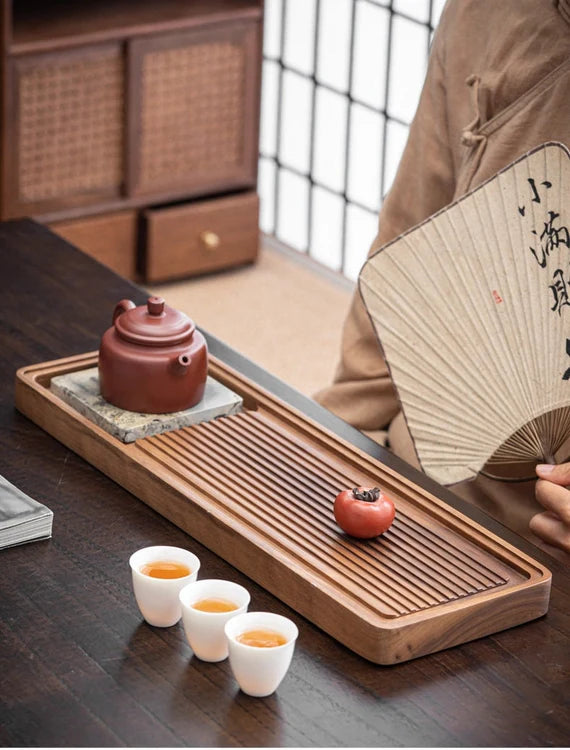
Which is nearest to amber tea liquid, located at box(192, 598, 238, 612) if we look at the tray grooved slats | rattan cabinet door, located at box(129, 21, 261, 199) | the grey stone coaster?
the tray grooved slats

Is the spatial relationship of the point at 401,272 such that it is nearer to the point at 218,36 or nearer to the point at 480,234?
the point at 480,234

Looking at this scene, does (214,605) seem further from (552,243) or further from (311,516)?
(552,243)

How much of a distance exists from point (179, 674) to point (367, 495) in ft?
1.09

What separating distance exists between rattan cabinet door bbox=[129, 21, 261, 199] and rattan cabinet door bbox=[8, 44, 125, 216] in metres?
0.06

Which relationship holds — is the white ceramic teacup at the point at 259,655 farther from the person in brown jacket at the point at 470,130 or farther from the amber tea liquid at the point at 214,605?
the person in brown jacket at the point at 470,130

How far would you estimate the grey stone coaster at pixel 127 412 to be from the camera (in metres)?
1.84

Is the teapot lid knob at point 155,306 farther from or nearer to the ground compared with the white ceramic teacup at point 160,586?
farther from the ground

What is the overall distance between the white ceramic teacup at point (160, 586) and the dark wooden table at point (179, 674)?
2cm

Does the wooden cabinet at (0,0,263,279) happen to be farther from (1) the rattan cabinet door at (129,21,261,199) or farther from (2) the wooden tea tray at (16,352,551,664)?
(2) the wooden tea tray at (16,352,551,664)

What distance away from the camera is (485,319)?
1.96 metres

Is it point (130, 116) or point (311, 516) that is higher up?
point (311, 516)

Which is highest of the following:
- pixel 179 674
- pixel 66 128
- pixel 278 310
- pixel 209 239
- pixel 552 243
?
pixel 552 243

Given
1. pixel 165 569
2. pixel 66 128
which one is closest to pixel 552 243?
pixel 165 569

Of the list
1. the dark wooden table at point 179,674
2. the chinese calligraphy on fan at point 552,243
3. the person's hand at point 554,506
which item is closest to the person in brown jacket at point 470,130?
the person's hand at point 554,506
